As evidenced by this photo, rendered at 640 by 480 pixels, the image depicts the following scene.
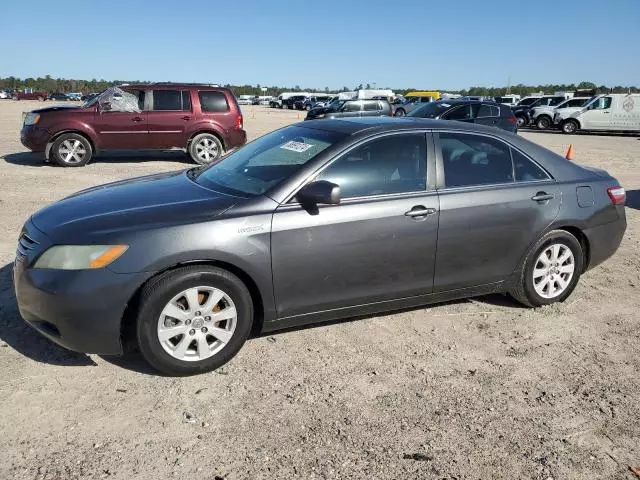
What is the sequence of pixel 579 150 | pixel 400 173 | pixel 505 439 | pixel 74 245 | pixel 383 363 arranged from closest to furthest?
pixel 505 439 → pixel 74 245 → pixel 383 363 → pixel 400 173 → pixel 579 150

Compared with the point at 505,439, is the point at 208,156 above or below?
above

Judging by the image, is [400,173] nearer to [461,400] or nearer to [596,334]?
[461,400]

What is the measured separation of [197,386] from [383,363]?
48.3 inches

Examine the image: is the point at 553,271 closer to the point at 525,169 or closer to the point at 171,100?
the point at 525,169

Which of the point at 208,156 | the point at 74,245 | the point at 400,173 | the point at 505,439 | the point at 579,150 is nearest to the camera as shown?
the point at 505,439

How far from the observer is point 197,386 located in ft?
11.4

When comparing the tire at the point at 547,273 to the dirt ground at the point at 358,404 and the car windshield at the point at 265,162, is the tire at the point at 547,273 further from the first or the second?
the car windshield at the point at 265,162

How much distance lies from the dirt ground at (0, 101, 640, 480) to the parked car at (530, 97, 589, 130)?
89.9 feet

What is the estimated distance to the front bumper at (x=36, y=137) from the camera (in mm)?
11602

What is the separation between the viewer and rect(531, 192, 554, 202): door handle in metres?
4.54

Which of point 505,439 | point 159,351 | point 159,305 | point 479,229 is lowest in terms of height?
point 505,439

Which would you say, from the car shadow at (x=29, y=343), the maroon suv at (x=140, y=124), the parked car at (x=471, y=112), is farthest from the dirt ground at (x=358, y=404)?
the parked car at (x=471, y=112)

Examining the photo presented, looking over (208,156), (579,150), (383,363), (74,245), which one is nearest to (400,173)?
(383,363)

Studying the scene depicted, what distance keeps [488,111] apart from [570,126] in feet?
43.8
